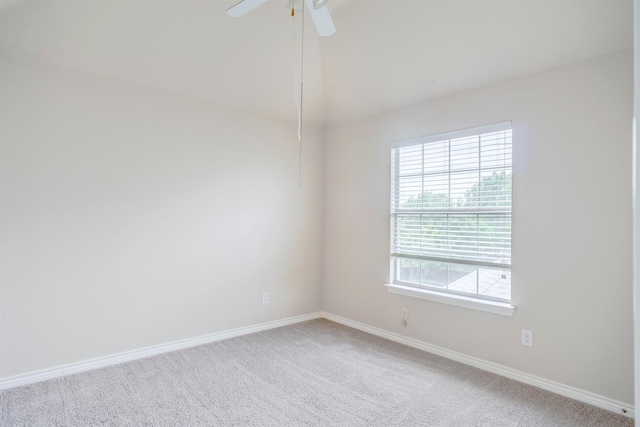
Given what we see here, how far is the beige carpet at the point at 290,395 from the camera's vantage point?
2.11 metres

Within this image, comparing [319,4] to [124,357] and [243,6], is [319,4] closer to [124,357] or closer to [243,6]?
[243,6]

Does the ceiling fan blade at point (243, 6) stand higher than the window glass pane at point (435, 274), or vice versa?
the ceiling fan blade at point (243, 6)

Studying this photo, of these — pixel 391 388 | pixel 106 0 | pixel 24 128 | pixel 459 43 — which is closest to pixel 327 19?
pixel 459 43

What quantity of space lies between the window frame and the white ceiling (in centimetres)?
37

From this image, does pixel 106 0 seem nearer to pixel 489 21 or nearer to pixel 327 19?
pixel 327 19

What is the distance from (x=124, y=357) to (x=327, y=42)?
3.16 m

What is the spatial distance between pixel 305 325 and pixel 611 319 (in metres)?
2.68

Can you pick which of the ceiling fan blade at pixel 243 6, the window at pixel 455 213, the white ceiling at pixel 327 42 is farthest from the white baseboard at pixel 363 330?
the ceiling fan blade at pixel 243 6

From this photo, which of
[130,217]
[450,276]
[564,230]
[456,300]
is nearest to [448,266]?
[450,276]

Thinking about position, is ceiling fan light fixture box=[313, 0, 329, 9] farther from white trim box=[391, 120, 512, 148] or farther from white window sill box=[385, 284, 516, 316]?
white window sill box=[385, 284, 516, 316]

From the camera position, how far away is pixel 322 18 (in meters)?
1.97

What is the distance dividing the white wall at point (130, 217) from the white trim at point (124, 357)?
51mm

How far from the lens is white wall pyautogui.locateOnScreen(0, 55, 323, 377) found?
2.49 meters

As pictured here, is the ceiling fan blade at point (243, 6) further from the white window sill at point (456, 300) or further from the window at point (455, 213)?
the white window sill at point (456, 300)
